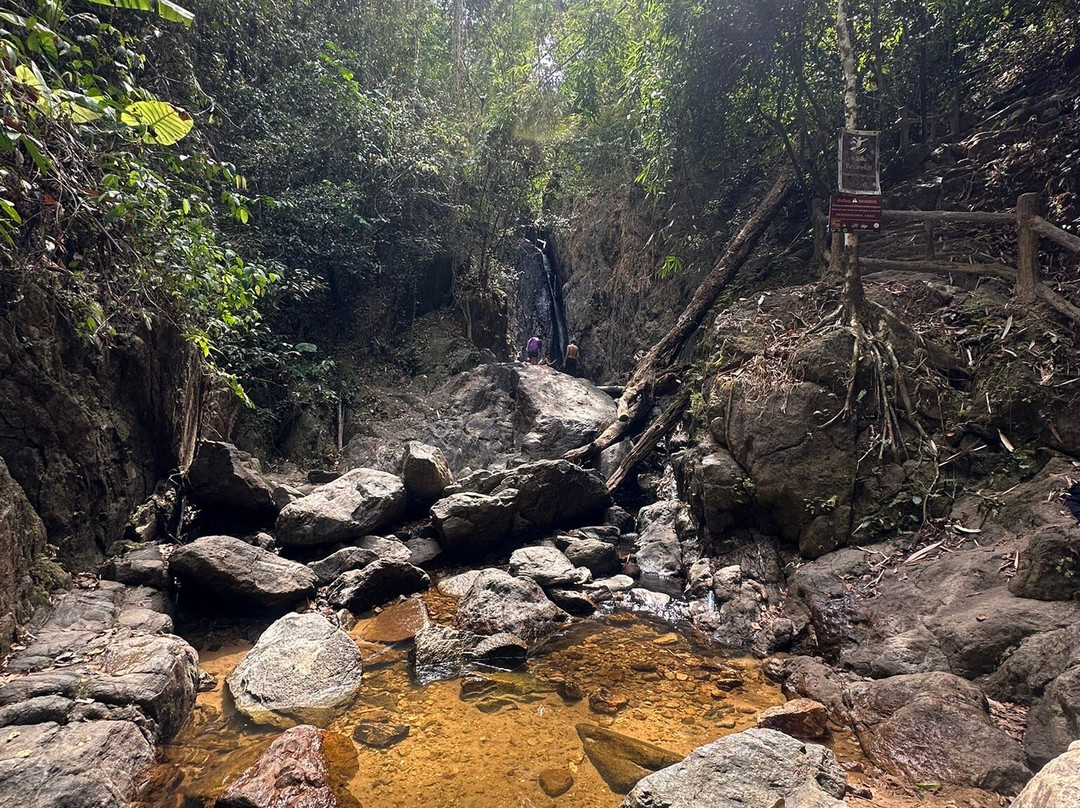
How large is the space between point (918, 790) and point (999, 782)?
1.34ft

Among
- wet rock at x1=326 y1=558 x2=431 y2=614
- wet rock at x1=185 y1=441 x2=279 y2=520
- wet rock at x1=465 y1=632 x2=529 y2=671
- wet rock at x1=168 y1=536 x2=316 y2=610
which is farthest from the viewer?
wet rock at x1=185 y1=441 x2=279 y2=520

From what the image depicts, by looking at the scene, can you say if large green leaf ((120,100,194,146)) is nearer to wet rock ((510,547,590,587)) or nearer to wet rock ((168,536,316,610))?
wet rock ((168,536,316,610))

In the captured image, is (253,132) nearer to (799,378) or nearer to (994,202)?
(799,378)

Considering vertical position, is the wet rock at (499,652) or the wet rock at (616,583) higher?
the wet rock at (616,583)

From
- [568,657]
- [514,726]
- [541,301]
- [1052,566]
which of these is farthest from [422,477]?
[541,301]

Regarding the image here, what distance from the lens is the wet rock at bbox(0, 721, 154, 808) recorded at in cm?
284

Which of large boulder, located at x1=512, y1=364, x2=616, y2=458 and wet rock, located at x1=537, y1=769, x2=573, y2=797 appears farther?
large boulder, located at x1=512, y1=364, x2=616, y2=458

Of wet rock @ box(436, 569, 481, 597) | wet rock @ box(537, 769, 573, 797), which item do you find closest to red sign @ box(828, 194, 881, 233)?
wet rock @ box(436, 569, 481, 597)

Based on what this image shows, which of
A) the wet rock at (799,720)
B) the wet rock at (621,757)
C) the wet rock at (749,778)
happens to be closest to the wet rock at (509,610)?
the wet rock at (621,757)

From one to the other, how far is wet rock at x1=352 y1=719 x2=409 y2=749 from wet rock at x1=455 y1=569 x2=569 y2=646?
5.17 ft

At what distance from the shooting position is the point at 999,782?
3.12m

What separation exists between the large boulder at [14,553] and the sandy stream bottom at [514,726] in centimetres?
145

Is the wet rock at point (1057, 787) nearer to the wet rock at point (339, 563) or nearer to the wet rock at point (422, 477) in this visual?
the wet rock at point (339, 563)

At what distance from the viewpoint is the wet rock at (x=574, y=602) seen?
654 centimetres
